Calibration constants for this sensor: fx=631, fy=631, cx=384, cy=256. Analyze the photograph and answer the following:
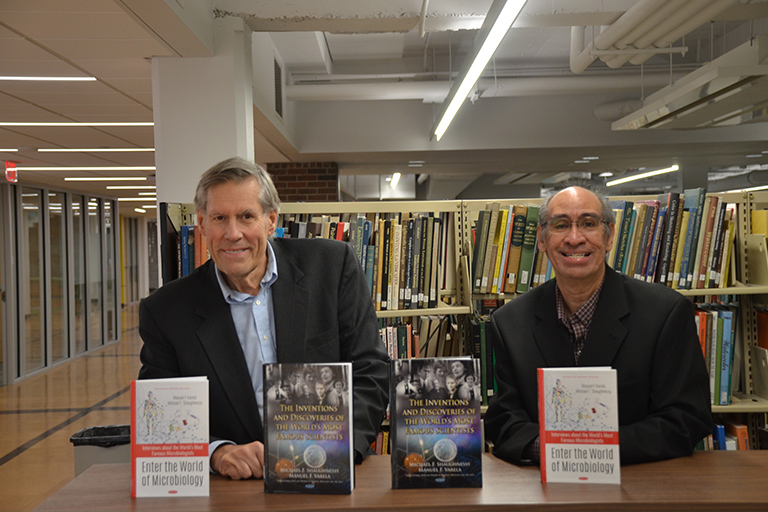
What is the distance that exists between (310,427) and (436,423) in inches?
10.0

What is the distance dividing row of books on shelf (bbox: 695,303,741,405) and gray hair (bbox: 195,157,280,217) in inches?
83.9

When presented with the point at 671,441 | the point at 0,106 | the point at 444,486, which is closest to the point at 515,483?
the point at 444,486

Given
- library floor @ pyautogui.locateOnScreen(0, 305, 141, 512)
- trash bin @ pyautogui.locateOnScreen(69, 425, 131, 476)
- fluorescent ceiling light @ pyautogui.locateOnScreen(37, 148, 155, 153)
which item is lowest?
library floor @ pyautogui.locateOnScreen(0, 305, 141, 512)

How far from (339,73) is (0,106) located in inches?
146

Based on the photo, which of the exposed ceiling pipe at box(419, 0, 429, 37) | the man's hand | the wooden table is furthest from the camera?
the exposed ceiling pipe at box(419, 0, 429, 37)

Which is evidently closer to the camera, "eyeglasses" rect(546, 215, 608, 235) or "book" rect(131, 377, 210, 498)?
"book" rect(131, 377, 210, 498)

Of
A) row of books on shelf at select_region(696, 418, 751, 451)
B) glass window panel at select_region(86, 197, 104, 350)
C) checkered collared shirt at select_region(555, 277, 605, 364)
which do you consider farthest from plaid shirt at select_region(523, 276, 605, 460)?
glass window panel at select_region(86, 197, 104, 350)

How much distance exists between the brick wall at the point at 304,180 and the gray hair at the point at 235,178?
7.14 meters

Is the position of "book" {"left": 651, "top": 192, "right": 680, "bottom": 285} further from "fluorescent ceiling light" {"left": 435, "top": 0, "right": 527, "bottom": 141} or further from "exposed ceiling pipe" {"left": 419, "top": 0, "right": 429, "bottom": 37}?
"exposed ceiling pipe" {"left": 419, "top": 0, "right": 429, "bottom": 37}

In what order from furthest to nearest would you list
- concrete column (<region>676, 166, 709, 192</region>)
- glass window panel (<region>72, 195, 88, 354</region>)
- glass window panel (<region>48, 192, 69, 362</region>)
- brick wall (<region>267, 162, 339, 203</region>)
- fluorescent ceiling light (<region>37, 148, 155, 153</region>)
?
concrete column (<region>676, 166, 709, 192</region>) → glass window panel (<region>72, 195, 88, 354</region>) → glass window panel (<region>48, 192, 69, 362</region>) → brick wall (<region>267, 162, 339, 203</region>) → fluorescent ceiling light (<region>37, 148, 155, 153</region>)

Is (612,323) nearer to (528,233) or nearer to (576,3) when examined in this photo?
(528,233)

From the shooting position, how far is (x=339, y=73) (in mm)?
7469

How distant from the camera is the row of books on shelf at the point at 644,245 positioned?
2912mm

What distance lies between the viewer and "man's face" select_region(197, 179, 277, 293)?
1.65 m
